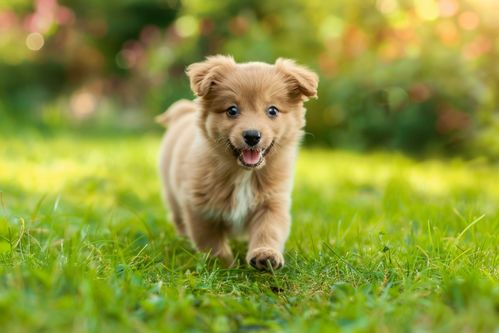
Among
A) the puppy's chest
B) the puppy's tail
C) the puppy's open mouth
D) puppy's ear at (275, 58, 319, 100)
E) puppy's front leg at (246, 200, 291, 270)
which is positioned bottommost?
puppy's front leg at (246, 200, 291, 270)

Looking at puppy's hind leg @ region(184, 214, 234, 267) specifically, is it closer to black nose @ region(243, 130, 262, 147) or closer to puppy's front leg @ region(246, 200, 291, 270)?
puppy's front leg @ region(246, 200, 291, 270)

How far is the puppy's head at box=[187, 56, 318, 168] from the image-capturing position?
116 inches

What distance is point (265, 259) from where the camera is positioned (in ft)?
8.77

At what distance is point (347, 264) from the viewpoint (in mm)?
2561

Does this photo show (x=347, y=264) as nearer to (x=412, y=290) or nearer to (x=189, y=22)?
(x=412, y=290)

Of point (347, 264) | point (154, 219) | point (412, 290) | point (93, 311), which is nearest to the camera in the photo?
point (93, 311)

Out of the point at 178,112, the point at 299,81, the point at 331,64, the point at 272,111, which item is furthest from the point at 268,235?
the point at 331,64

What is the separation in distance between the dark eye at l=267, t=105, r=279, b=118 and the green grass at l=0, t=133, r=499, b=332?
0.63 m

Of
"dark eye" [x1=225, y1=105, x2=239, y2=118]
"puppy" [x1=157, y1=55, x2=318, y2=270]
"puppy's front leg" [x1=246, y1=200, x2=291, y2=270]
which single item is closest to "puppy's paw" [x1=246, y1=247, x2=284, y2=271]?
"puppy's front leg" [x1=246, y1=200, x2=291, y2=270]

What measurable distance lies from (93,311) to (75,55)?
11.8m

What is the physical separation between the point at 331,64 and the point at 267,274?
6.12m

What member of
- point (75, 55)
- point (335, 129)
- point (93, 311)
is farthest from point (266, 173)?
point (75, 55)

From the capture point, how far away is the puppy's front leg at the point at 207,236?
3131 mm

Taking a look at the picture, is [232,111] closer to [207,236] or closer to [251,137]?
[251,137]
